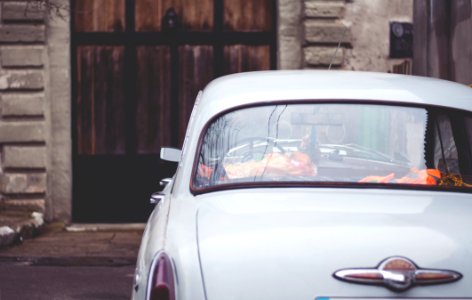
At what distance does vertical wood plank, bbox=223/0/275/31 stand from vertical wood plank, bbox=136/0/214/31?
0.24m

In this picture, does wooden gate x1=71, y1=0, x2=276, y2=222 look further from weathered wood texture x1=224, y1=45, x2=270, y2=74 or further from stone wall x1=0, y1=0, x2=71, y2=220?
stone wall x1=0, y1=0, x2=71, y2=220

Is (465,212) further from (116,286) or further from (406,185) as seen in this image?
(116,286)

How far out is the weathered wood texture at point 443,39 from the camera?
1047 cm

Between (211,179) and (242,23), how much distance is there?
30.5ft

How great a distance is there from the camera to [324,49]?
1326cm

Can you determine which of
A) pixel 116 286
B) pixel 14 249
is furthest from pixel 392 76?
pixel 14 249

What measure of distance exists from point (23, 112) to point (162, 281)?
381 inches

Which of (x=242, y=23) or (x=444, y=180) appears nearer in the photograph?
(x=444, y=180)

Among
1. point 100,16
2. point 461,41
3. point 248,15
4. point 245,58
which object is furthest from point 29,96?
point 461,41

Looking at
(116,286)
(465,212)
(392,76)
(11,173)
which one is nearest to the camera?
(465,212)

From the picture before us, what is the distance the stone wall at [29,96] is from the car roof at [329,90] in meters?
8.23

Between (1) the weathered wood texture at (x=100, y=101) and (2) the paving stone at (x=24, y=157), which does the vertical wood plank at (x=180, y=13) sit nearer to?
(1) the weathered wood texture at (x=100, y=101)

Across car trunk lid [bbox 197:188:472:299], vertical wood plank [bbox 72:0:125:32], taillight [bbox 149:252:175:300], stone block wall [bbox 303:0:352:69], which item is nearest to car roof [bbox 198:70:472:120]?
car trunk lid [bbox 197:188:472:299]

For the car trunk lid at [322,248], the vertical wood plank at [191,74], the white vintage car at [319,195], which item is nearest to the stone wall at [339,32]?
the vertical wood plank at [191,74]
